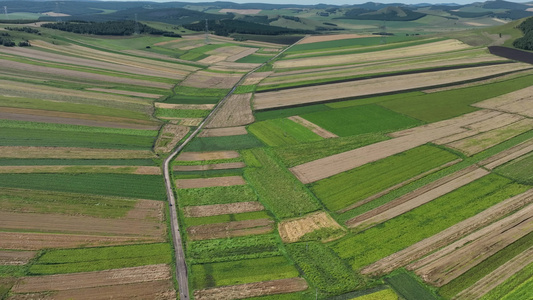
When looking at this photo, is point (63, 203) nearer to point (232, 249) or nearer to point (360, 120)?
point (232, 249)

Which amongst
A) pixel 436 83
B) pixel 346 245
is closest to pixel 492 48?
pixel 436 83

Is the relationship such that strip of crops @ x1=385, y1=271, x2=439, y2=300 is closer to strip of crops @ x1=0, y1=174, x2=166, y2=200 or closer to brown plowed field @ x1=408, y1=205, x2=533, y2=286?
brown plowed field @ x1=408, y1=205, x2=533, y2=286

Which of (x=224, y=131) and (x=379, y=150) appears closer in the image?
(x=379, y=150)

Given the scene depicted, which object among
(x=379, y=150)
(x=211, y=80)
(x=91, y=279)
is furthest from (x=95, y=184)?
(x=211, y=80)

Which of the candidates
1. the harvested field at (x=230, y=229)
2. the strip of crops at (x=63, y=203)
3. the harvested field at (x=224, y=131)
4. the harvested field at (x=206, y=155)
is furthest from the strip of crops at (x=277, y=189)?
the strip of crops at (x=63, y=203)

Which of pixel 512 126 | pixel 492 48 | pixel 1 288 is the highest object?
pixel 492 48

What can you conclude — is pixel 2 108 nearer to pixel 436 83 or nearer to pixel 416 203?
pixel 416 203
